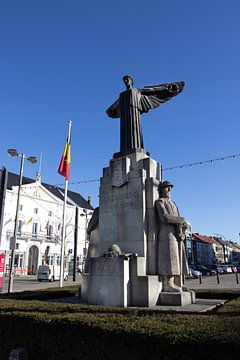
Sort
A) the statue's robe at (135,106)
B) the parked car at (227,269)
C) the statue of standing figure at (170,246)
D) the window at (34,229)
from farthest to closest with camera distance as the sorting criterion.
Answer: the parked car at (227,269), the window at (34,229), the statue's robe at (135,106), the statue of standing figure at (170,246)

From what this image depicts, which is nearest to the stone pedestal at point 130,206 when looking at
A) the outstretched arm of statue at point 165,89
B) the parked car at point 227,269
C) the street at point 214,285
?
the outstretched arm of statue at point 165,89

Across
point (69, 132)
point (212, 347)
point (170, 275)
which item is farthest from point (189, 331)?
point (69, 132)

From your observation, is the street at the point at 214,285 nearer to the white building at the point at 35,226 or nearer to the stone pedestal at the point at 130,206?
the stone pedestal at the point at 130,206

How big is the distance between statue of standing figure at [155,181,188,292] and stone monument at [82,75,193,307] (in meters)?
0.03

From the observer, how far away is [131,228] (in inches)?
329

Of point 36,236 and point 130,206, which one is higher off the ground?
point 36,236

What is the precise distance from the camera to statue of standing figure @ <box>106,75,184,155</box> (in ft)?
31.7

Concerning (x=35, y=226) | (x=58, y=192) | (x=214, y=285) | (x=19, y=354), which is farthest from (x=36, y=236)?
(x=19, y=354)

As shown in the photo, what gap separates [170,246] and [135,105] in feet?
15.0

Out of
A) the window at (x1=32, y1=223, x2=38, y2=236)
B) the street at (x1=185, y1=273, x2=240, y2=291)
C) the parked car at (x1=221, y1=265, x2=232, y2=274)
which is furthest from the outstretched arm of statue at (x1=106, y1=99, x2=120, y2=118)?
the parked car at (x1=221, y1=265, x2=232, y2=274)

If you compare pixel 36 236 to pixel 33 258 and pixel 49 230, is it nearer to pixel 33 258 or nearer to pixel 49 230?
pixel 49 230

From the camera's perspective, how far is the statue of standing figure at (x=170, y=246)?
25.8 ft

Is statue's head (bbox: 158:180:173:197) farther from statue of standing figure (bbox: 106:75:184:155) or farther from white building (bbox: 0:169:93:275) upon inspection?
white building (bbox: 0:169:93:275)

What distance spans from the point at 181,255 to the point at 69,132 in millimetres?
16029
